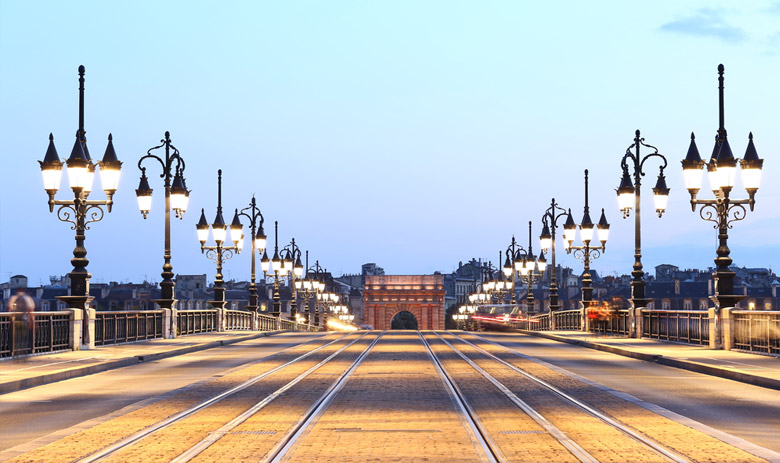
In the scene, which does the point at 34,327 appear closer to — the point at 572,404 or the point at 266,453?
the point at 572,404

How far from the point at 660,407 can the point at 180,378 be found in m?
9.86

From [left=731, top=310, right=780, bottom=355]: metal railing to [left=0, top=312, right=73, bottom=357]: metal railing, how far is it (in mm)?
16687

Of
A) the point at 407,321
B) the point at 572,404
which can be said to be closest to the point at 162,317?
the point at 572,404

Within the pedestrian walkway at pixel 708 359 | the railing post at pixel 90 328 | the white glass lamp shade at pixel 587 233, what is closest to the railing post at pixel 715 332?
the pedestrian walkway at pixel 708 359

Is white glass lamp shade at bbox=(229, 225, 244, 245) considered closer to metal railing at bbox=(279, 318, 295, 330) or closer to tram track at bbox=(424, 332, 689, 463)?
metal railing at bbox=(279, 318, 295, 330)

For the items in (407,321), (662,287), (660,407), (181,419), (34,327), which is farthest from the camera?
(407,321)

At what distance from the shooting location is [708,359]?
24.0 metres

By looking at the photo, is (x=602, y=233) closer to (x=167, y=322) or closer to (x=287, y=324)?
(x=167, y=322)

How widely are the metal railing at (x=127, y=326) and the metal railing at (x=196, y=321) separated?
102 inches

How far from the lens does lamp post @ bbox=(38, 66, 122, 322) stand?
1068 inches

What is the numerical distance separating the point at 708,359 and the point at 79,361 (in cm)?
1403

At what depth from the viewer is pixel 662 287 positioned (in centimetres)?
13000

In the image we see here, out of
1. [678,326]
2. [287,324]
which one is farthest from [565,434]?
[287,324]

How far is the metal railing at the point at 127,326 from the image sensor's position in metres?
30.0
